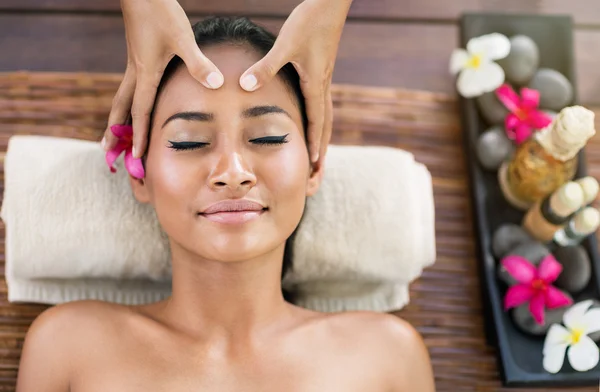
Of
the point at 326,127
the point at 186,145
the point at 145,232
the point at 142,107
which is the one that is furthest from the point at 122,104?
the point at 326,127

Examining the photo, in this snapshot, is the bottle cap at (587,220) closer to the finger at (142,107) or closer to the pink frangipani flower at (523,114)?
the pink frangipani flower at (523,114)

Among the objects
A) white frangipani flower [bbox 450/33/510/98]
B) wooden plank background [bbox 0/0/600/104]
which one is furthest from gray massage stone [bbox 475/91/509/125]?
wooden plank background [bbox 0/0/600/104]

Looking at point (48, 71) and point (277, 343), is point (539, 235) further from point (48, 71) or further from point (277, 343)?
point (48, 71)

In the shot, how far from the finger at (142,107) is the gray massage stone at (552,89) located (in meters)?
0.98

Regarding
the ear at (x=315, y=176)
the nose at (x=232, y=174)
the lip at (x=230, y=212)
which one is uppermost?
the nose at (x=232, y=174)

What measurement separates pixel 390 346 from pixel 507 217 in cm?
→ 51

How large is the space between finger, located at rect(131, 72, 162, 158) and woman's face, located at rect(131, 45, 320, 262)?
0.03m

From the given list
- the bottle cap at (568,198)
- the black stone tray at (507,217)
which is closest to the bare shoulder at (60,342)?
the black stone tray at (507,217)

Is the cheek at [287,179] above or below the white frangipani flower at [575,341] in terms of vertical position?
above

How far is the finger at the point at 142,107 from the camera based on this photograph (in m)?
1.22

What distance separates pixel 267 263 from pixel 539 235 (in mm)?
676

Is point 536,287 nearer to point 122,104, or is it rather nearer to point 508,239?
point 508,239

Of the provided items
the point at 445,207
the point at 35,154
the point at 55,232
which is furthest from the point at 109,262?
the point at 445,207

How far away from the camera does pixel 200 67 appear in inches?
Result: 45.1
